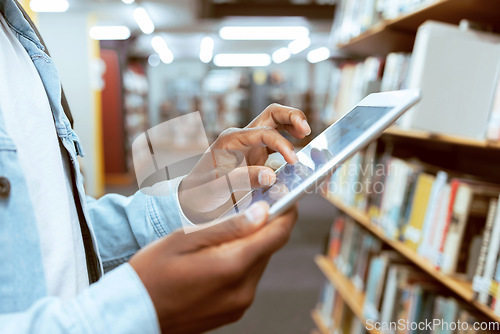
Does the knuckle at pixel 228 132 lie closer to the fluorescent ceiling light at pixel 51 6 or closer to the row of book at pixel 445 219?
the row of book at pixel 445 219

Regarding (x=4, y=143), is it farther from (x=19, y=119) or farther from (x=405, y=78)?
(x=405, y=78)

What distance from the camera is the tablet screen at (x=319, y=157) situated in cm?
51

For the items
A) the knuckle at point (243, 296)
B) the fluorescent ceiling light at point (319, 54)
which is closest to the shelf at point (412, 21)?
the knuckle at point (243, 296)

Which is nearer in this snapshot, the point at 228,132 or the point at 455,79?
the point at 228,132

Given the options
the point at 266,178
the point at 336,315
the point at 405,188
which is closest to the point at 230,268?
the point at 266,178

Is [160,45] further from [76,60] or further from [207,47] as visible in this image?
[76,60]

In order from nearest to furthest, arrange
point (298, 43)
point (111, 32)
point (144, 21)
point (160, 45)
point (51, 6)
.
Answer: point (51, 6) → point (144, 21) → point (111, 32) → point (298, 43) → point (160, 45)

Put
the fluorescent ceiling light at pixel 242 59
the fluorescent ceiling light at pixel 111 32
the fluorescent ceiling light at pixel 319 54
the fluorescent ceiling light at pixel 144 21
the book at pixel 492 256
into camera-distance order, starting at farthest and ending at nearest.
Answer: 1. the fluorescent ceiling light at pixel 242 59
2. the fluorescent ceiling light at pixel 319 54
3. the fluorescent ceiling light at pixel 111 32
4. the fluorescent ceiling light at pixel 144 21
5. the book at pixel 492 256

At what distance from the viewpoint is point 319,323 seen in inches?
88.2

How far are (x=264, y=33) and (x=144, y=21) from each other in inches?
85.1

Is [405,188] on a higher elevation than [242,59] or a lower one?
higher

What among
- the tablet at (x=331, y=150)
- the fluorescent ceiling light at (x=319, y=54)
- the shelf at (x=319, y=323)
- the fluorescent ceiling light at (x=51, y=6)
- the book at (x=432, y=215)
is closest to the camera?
the tablet at (x=331, y=150)

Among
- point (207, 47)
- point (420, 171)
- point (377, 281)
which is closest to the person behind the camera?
point (420, 171)

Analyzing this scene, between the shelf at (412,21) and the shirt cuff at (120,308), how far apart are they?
117 centimetres
